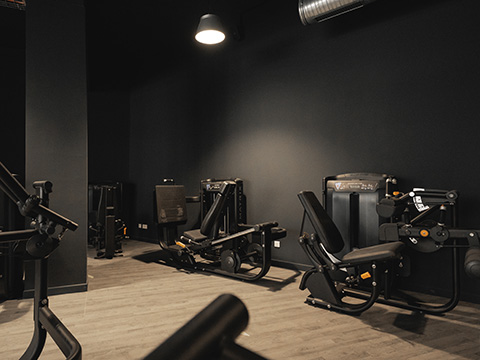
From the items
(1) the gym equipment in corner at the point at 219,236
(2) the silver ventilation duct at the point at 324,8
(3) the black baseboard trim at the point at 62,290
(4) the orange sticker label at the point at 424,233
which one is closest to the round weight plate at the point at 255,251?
(1) the gym equipment in corner at the point at 219,236

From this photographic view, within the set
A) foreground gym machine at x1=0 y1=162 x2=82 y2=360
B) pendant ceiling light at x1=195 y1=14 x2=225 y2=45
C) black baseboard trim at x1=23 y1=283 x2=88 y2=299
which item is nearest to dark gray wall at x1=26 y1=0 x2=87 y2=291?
black baseboard trim at x1=23 y1=283 x2=88 y2=299

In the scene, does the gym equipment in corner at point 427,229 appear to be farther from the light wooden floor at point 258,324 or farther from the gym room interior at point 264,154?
the light wooden floor at point 258,324

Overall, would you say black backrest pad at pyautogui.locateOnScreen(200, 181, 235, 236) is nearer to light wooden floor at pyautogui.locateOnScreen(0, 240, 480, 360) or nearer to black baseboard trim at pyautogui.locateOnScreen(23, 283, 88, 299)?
light wooden floor at pyautogui.locateOnScreen(0, 240, 480, 360)

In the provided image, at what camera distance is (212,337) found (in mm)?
377

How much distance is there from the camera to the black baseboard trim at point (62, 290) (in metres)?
3.92

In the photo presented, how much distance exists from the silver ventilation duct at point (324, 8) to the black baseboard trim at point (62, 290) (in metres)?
4.29

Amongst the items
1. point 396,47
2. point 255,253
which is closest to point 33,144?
point 255,253

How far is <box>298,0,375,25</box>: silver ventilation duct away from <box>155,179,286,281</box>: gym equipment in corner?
7.78 feet

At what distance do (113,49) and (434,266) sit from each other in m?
6.73

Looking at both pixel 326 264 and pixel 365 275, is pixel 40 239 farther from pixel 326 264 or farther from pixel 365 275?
pixel 365 275

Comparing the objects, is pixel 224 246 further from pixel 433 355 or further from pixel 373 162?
pixel 433 355

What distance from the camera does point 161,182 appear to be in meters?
7.78

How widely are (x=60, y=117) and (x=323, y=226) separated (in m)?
3.17

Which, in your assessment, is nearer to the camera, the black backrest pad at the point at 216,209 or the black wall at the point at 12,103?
the black backrest pad at the point at 216,209
